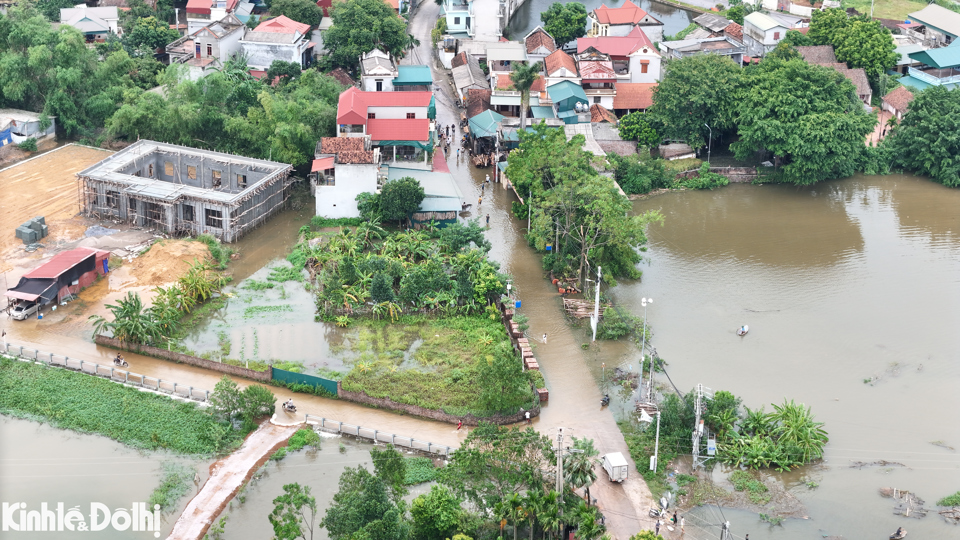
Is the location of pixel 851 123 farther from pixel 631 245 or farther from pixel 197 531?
pixel 197 531

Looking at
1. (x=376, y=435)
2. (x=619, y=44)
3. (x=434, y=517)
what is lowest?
(x=376, y=435)

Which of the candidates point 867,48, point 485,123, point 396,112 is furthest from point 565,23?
point 396,112

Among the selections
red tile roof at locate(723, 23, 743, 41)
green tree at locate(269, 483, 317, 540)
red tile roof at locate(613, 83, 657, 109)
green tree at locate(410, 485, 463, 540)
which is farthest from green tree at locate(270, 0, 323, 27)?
green tree at locate(410, 485, 463, 540)

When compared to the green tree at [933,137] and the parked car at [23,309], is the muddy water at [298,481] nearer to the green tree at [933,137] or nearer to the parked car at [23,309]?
the parked car at [23,309]

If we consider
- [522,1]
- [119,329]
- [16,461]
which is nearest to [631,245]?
[119,329]

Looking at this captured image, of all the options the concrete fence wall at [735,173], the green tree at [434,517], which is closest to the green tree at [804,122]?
the concrete fence wall at [735,173]

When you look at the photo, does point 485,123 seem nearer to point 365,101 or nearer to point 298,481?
point 365,101
